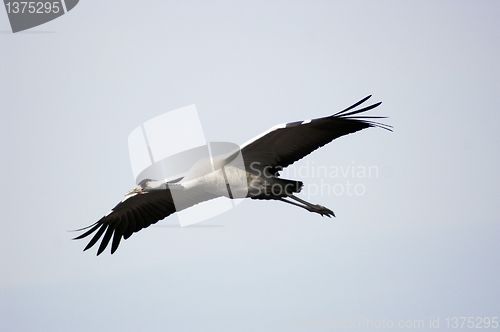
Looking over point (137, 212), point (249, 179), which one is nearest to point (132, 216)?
point (137, 212)

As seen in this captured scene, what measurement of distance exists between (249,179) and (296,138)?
1.03 meters

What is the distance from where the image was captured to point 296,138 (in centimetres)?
1216

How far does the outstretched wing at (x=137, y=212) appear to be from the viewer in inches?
504

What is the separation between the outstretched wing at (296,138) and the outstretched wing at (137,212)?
1197 mm

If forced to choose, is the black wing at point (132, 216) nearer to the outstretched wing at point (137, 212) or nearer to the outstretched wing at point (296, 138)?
the outstretched wing at point (137, 212)

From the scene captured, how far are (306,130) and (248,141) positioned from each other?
1120 millimetres

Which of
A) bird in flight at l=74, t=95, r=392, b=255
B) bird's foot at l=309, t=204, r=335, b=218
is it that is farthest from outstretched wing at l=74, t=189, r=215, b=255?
bird's foot at l=309, t=204, r=335, b=218

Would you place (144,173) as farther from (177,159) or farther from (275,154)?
(275,154)

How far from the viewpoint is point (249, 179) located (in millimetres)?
12414

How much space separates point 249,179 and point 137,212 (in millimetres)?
2169

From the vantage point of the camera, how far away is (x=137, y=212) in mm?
13188

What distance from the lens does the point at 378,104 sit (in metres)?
11.4

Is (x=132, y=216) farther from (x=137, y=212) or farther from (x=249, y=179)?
(x=249, y=179)

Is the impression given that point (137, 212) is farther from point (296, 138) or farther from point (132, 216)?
point (296, 138)
